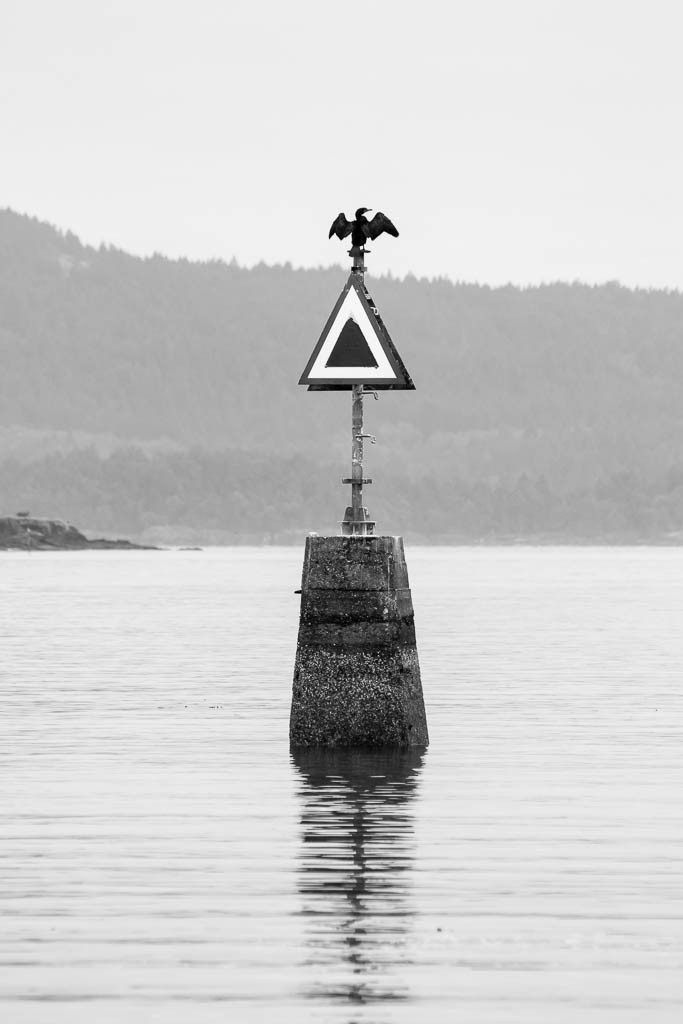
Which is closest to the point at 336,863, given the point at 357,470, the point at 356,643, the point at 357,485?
the point at 356,643

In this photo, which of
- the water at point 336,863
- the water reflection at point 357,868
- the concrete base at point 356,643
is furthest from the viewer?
the concrete base at point 356,643

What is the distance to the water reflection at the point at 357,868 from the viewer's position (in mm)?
13148

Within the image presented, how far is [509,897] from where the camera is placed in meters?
15.8

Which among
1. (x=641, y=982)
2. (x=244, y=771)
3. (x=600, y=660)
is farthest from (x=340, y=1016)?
(x=600, y=660)

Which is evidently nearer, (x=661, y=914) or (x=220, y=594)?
(x=661, y=914)

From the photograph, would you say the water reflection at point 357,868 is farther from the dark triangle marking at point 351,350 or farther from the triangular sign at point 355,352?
the dark triangle marking at point 351,350

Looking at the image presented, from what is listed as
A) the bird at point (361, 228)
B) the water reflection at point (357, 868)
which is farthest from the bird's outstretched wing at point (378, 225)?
the water reflection at point (357, 868)

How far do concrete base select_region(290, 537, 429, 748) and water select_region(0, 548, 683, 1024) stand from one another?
49cm

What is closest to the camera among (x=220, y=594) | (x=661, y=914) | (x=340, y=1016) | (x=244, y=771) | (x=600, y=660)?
(x=340, y=1016)

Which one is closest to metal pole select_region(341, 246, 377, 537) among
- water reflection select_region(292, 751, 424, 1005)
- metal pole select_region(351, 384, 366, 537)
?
metal pole select_region(351, 384, 366, 537)

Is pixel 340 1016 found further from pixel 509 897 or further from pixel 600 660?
pixel 600 660

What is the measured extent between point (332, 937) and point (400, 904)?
4.38ft

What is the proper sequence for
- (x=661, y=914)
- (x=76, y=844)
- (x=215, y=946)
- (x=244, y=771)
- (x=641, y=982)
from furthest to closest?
(x=244, y=771)
(x=76, y=844)
(x=661, y=914)
(x=215, y=946)
(x=641, y=982)

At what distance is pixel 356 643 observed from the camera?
22.7 m
